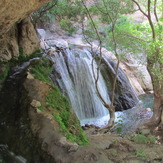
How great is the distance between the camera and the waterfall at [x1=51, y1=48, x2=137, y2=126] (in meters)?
11.3

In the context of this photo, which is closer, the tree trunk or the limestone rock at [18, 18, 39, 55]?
the tree trunk

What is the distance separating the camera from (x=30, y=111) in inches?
207

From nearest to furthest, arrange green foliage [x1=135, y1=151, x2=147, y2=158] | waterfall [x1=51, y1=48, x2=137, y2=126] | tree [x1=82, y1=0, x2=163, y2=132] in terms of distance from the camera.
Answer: green foliage [x1=135, y1=151, x2=147, y2=158] < tree [x1=82, y1=0, x2=163, y2=132] < waterfall [x1=51, y1=48, x2=137, y2=126]

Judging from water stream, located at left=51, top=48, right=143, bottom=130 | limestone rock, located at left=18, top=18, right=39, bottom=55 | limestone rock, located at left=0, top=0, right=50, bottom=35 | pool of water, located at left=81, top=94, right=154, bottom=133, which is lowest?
pool of water, located at left=81, top=94, right=154, bottom=133

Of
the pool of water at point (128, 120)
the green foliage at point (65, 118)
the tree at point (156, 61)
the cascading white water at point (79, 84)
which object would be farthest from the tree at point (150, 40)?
the cascading white water at point (79, 84)

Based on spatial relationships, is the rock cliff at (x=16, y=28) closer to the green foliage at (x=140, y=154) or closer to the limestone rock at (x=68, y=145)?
the limestone rock at (x=68, y=145)

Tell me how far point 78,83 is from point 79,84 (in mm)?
93

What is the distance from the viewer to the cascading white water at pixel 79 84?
11398 millimetres

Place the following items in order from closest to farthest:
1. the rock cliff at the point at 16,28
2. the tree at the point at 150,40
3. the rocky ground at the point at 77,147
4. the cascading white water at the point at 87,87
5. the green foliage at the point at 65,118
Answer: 1. the rocky ground at the point at 77,147
2. the green foliage at the point at 65,118
3. the rock cliff at the point at 16,28
4. the tree at the point at 150,40
5. the cascading white water at the point at 87,87

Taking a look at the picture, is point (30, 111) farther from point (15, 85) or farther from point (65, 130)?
point (15, 85)

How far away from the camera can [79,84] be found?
1235 cm

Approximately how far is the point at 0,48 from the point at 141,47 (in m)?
6.65

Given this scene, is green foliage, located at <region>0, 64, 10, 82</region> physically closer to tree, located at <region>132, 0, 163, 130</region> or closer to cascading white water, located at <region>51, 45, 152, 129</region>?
cascading white water, located at <region>51, 45, 152, 129</region>

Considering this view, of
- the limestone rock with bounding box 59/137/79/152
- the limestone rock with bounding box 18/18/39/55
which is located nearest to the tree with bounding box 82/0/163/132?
the limestone rock with bounding box 59/137/79/152
